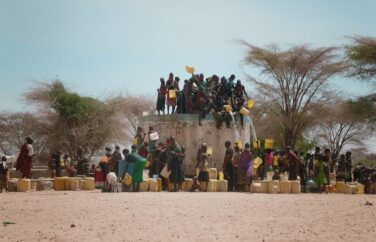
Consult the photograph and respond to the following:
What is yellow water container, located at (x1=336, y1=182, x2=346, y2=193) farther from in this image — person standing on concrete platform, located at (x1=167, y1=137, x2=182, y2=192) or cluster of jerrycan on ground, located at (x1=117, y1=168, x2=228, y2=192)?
person standing on concrete platform, located at (x1=167, y1=137, x2=182, y2=192)

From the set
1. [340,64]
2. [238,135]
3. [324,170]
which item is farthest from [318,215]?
[340,64]

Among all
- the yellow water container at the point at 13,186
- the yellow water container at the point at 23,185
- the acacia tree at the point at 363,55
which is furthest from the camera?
the acacia tree at the point at 363,55

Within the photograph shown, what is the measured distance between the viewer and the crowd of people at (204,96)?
20.8 meters

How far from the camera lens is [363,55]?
29781 millimetres

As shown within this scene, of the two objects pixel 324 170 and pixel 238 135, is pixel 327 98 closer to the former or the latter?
pixel 238 135

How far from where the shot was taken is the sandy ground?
29.6 feet

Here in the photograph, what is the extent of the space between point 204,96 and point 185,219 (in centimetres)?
1061

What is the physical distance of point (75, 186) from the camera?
60.6 feet

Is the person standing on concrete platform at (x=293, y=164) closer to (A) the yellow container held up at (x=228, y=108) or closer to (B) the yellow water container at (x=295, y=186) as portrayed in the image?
(B) the yellow water container at (x=295, y=186)

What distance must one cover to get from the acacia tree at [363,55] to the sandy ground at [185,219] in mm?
16931

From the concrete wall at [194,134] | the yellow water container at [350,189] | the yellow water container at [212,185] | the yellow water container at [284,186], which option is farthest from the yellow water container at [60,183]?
A: the yellow water container at [350,189]

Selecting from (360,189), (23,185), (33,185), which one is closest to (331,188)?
(360,189)

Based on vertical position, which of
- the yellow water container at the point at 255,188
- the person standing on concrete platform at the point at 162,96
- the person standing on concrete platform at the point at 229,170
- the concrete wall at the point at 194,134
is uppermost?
the person standing on concrete platform at the point at 162,96

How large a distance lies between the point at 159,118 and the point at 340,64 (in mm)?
15905
